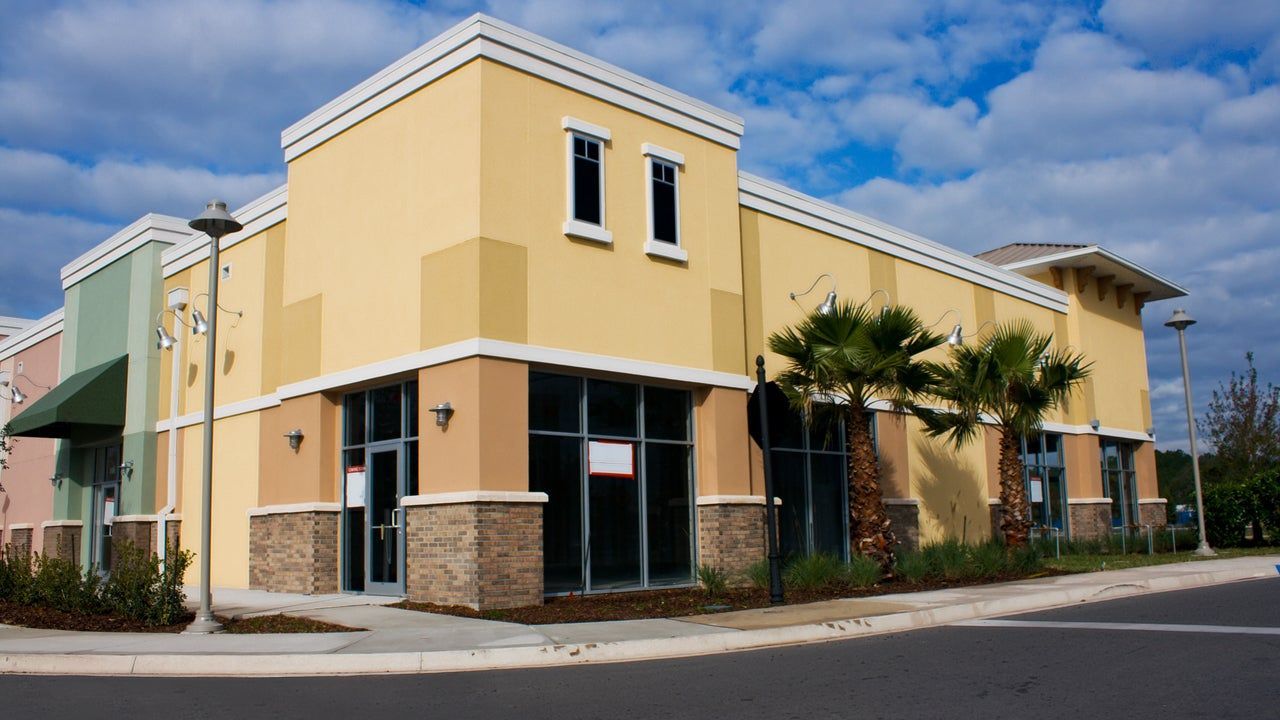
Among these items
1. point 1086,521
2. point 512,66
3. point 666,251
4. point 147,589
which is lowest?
point 147,589

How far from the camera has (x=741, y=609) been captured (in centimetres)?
1415

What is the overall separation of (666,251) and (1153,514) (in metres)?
22.0

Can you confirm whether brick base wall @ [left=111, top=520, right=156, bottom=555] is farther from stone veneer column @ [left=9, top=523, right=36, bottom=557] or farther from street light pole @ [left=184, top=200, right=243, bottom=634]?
street light pole @ [left=184, top=200, right=243, bottom=634]

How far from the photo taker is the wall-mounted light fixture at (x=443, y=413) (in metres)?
15.2

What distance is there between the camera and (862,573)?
16766mm

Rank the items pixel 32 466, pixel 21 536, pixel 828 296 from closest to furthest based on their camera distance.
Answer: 1. pixel 828 296
2. pixel 32 466
3. pixel 21 536

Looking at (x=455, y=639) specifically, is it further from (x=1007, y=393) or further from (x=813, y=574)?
(x=1007, y=393)

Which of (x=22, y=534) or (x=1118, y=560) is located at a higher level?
(x=22, y=534)

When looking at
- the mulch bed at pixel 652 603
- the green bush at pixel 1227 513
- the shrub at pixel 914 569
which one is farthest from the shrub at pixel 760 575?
the green bush at pixel 1227 513

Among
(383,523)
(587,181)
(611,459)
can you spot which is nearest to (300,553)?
(383,523)

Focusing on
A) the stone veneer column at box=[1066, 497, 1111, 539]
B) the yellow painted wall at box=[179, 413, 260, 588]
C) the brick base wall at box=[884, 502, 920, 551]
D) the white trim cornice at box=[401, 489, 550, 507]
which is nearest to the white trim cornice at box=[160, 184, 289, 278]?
the yellow painted wall at box=[179, 413, 260, 588]

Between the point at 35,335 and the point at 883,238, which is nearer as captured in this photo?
the point at 883,238

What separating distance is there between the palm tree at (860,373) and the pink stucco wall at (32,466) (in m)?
20.3

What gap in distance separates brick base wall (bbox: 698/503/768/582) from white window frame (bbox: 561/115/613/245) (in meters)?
4.91
